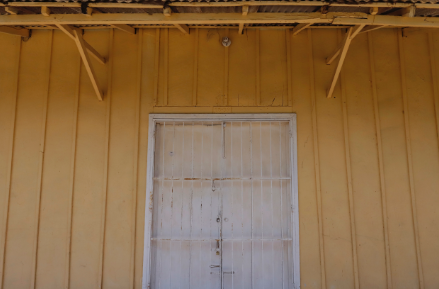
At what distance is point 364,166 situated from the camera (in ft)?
10.6

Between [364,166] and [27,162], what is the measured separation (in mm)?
3939

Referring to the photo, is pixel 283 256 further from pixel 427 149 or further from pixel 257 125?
pixel 427 149

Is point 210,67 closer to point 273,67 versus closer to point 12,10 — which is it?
point 273,67

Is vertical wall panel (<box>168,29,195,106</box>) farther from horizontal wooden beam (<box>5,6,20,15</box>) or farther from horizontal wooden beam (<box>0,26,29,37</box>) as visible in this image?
horizontal wooden beam (<box>0,26,29,37</box>)

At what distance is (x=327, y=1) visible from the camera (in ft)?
7.67

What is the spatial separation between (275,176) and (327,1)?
187 centimetres

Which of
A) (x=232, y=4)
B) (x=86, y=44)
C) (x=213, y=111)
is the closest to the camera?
(x=232, y=4)

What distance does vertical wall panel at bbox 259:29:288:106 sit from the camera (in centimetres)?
335

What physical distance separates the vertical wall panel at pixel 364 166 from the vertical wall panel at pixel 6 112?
13.1 feet

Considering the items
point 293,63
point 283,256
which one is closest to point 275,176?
point 283,256

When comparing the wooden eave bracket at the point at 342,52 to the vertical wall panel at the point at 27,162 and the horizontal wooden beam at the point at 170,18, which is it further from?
the vertical wall panel at the point at 27,162

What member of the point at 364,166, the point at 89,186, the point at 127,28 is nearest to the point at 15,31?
the point at 127,28

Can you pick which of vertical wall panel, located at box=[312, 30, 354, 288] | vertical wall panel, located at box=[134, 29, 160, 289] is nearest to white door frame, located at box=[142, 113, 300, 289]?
vertical wall panel, located at box=[134, 29, 160, 289]

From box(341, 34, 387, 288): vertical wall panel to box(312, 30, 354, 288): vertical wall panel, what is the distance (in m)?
0.12
